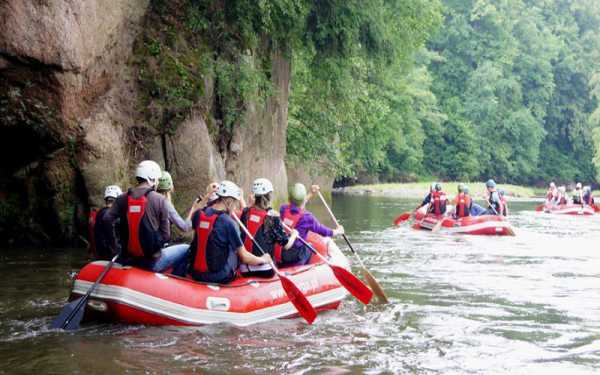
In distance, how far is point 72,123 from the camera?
13.5 metres

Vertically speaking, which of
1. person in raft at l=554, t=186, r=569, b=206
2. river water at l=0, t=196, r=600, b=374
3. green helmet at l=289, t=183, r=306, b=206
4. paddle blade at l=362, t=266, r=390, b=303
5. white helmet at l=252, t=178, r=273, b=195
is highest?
white helmet at l=252, t=178, r=273, b=195

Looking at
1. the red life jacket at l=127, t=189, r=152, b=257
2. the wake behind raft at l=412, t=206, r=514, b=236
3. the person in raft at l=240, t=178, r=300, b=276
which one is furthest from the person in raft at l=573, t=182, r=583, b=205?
the red life jacket at l=127, t=189, r=152, b=257

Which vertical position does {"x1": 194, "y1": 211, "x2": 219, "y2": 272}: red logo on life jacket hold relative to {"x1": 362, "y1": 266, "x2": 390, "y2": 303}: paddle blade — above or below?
above

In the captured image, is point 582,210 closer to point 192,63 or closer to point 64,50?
point 192,63

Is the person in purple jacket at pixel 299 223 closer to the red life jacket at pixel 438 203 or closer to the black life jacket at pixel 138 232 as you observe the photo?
the black life jacket at pixel 138 232

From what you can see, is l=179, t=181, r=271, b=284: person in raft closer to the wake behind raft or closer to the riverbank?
the wake behind raft

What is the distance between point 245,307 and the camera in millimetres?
8398

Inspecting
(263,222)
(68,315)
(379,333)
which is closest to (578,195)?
(263,222)

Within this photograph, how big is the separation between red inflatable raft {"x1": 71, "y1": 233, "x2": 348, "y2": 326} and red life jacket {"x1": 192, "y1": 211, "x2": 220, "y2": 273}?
22cm

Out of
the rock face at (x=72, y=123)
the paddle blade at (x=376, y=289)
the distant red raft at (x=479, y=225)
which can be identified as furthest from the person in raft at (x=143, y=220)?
the distant red raft at (x=479, y=225)

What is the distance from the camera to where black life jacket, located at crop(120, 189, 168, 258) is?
796 centimetres

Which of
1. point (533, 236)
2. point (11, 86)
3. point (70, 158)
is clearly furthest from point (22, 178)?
point (533, 236)

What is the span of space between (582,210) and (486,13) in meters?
32.1

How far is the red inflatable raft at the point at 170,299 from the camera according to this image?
311 inches
